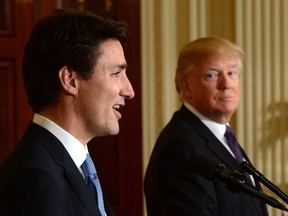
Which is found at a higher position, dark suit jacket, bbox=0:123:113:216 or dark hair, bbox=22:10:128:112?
dark hair, bbox=22:10:128:112

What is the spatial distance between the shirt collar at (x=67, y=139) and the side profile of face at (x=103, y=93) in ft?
0.15

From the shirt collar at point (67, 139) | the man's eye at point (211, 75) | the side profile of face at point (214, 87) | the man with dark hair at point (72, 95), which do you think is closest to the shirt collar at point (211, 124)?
the side profile of face at point (214, 87)

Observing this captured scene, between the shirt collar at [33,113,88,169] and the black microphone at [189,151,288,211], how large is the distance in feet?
0.92

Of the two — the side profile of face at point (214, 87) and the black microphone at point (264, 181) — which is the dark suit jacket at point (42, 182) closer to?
the black microphone at point (264, 181)

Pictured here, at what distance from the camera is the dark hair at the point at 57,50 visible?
153 cm

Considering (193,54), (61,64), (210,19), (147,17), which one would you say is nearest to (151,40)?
(147,17)

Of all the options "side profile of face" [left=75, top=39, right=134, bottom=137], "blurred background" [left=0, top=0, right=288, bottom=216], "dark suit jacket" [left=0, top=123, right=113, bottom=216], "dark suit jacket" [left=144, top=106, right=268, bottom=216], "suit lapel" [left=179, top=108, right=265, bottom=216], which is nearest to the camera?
"dark suit jacket" [left=0, top=123, right=113, bottom=216]

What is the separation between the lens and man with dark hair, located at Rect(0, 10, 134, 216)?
4.81 ft

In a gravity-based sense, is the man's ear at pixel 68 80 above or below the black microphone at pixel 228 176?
above

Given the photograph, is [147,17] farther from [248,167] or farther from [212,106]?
[248,167]

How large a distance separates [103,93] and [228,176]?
0.40 m

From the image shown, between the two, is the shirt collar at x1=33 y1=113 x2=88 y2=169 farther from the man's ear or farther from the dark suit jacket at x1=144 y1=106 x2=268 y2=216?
the dark suit jacket at x1=144 y1=106 x2=268 y2=216

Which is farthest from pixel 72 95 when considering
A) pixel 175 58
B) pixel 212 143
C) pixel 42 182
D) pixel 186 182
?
pixel 175 58

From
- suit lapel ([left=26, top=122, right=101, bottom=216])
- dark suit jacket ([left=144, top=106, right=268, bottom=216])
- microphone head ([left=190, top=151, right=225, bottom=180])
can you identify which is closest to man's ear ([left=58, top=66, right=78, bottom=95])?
suit lapel ([left=26, top=122, right=101, bottom=216])
